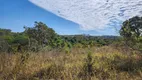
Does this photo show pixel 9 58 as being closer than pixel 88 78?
No

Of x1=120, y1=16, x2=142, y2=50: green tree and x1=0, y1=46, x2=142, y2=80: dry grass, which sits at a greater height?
x1=120, y1=16, x2=142, y2=50: green tree

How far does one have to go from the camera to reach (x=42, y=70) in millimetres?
5062

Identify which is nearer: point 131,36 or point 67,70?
point 67,70

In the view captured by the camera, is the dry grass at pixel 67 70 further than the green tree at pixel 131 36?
No

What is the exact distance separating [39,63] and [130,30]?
313 cm

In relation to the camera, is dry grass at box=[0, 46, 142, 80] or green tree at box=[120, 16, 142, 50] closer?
dry grass at box=[0, 46, 142, 80]

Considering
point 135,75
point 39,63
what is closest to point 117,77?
point 135,75

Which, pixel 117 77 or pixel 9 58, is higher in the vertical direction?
pixel 9 58

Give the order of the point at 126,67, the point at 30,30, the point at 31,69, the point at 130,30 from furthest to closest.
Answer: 1. the point at 30,30
2. the point at 130,30
3. the point at 126,67
4. the point at 31,69

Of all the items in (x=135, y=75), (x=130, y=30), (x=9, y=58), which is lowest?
(x=135, y=75)

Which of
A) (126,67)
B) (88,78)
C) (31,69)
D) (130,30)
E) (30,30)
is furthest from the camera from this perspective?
(30,30)

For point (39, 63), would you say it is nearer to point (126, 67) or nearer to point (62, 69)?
point (62, 69)

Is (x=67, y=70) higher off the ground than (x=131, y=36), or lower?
lower

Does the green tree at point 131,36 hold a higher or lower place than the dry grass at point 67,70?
higher
